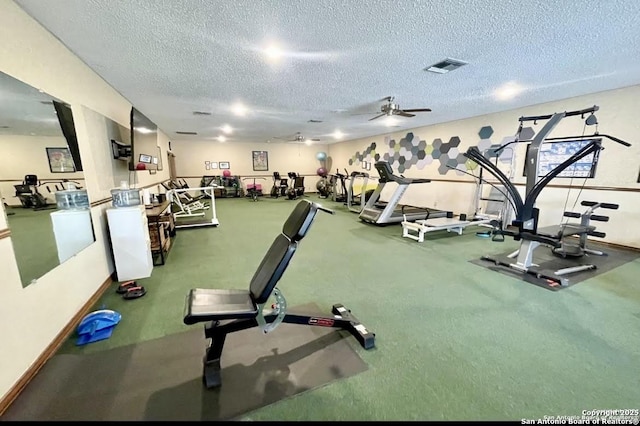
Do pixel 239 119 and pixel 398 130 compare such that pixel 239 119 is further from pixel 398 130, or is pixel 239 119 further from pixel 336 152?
pixel 336 152

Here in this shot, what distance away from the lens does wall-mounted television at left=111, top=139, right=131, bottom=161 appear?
11.0ft

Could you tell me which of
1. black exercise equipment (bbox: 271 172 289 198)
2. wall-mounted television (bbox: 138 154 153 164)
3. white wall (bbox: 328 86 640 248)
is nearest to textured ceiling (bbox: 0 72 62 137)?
wall-mounted television (bbox: 138 154 153 164)

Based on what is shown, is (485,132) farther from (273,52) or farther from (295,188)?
(295,188)

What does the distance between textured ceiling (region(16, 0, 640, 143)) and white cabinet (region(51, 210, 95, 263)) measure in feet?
5.18

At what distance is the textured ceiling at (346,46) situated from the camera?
1933 mm

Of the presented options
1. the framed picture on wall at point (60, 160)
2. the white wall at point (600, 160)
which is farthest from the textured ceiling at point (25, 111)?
the white wall at point (600, 160)

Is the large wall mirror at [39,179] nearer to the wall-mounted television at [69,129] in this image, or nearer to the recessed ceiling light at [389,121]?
the wall-mounted television at [69,129]

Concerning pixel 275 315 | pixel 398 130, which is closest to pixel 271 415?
pixel 275 315

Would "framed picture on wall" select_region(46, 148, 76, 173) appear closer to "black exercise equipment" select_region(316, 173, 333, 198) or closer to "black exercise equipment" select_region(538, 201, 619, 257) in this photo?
"black exercise equipment" select_region(538, 201, 619, 257)

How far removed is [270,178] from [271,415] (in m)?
11.3

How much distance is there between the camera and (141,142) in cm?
368

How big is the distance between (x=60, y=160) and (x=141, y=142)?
5.36 feet

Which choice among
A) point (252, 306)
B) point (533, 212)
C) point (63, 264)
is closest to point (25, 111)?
point (63, 264)

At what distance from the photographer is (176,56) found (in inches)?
107
